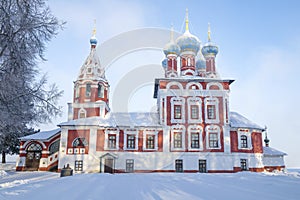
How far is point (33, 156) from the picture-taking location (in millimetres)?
24250

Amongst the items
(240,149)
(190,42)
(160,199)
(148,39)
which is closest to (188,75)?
(190,42)

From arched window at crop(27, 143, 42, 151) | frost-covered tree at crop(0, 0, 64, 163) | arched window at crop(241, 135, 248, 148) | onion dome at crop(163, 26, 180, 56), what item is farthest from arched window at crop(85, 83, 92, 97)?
frost-covered tree at crop(0, 0, 64, 163)

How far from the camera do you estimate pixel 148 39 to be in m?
21.4

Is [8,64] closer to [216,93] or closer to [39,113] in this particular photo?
[39,113]

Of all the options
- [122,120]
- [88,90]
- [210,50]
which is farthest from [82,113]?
[210,50]

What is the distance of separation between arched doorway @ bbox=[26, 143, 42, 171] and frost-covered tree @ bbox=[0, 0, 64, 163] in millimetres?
16130

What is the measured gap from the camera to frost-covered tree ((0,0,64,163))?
806 centimetres

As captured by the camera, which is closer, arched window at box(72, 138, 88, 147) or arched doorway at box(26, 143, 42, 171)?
arched window at box(72, 138, 88, 147)

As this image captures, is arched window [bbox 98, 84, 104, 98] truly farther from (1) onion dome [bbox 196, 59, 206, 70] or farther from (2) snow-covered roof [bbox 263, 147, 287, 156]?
(2) snow-covered roof [bbox 263, 147, 287, 156]

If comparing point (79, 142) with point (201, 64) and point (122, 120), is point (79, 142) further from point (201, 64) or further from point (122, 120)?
point (201, 64)

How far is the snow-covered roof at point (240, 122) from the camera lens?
2409 cm

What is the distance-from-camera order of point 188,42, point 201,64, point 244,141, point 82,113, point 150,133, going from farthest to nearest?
point 201,64 → point 188,42 → point 82,113 → point 244,141 → point 150,133

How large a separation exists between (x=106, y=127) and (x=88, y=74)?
685 cm

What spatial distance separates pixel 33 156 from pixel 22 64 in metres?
18.1
